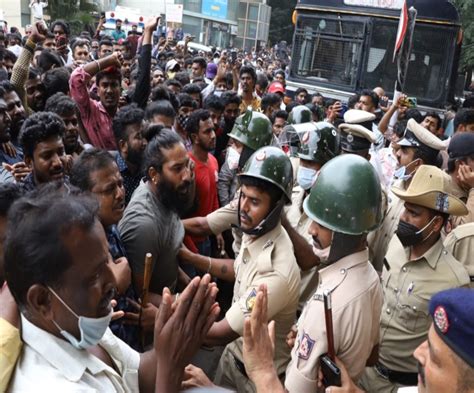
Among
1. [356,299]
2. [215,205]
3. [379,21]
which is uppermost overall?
[379,21]

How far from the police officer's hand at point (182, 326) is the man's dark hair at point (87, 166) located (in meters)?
1.21

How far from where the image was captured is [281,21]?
49.8 m

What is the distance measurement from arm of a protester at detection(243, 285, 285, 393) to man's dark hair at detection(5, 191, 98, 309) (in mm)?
756

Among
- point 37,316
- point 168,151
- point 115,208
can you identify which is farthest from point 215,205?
point 37,316

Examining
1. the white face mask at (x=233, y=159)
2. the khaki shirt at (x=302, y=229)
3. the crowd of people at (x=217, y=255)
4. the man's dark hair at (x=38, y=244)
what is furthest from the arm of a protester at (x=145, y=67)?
the man's dark hair at (x=38, y=244)

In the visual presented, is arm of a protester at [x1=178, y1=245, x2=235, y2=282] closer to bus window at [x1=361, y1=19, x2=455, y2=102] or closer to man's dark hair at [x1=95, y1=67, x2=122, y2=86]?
man's dark hair at [x1=95, y1=67, x2=122, y2=86]

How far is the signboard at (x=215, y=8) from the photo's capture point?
46406mm

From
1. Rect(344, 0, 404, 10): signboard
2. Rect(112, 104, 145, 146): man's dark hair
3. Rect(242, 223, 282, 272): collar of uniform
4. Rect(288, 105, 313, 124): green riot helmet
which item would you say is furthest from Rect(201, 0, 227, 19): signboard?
Rect(242, 223, 282, 272): collar of uniform

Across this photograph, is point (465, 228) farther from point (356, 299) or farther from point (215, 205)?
point (215, 205)

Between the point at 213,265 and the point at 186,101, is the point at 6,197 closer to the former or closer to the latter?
the point at 213,265

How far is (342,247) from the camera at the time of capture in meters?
2.25

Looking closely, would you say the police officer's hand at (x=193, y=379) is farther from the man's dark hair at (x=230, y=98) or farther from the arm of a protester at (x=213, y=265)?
the man's dark hair at (x=230, y=98)

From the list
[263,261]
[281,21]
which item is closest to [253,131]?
[263,261]

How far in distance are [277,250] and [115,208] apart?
2.91 feet
